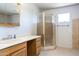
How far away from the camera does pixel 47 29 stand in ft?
16.5

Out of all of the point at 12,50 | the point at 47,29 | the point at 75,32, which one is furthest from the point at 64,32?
the point at 12,50

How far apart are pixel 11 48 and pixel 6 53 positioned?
0.61 ft

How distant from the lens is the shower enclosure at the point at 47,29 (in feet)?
15.5

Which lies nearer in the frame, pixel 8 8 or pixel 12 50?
pixel 12 50

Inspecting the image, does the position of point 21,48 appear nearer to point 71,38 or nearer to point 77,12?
point 71,38

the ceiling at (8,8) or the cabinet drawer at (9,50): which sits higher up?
the ceiling at (8,8)

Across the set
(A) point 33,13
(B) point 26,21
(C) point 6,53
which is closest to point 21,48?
(C) point 6,53

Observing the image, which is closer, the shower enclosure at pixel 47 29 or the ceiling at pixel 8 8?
the ceiling at pixel 8 8

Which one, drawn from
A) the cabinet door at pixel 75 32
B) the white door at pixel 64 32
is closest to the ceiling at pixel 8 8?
the white door at pixel 64 32

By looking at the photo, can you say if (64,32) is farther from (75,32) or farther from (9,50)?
(9,50)

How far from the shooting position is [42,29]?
4.81 m

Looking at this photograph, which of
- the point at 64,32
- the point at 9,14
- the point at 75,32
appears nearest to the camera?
the point at 9,14

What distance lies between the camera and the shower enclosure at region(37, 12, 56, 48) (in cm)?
471

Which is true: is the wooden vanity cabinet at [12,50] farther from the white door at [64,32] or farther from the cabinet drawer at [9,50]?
the white door at [64,32]
